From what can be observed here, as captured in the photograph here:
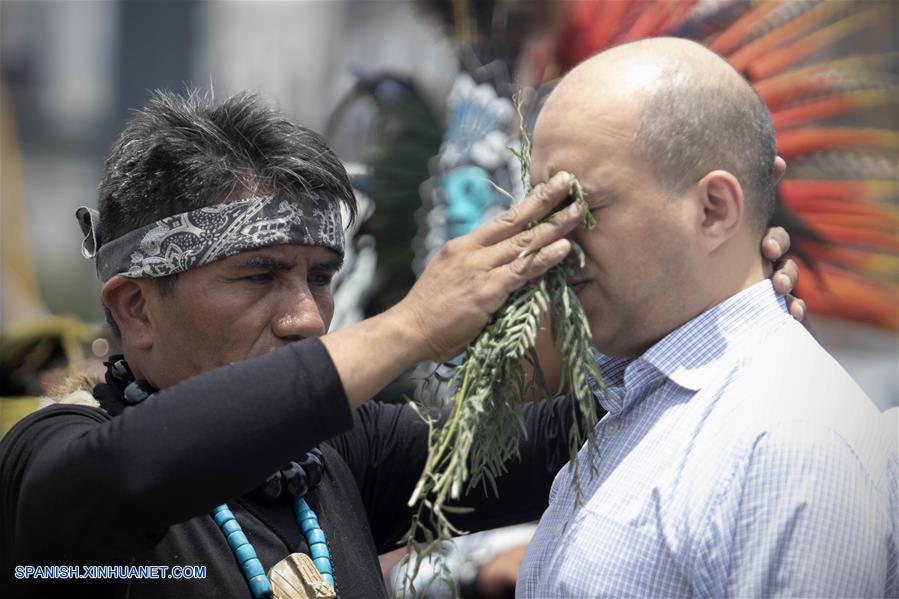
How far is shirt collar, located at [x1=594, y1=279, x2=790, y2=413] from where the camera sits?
176 centimetres

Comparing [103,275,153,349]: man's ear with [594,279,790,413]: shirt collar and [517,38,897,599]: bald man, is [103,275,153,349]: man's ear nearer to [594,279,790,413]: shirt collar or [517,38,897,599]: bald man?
[517,38,897,599]: bald man

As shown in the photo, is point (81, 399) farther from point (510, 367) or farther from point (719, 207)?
point (719, 207)

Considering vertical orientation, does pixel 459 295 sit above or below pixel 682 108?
below

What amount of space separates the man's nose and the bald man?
0.59 m

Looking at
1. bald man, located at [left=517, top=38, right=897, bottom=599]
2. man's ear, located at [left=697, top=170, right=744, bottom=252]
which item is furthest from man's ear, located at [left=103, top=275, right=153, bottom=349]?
man's ear, located at [left=697, top=170, right=744, bottom=252]

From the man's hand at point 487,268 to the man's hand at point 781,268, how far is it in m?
0.39

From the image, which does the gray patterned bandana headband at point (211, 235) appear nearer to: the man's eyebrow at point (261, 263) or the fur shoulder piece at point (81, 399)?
the man's eyebrow at point (261, 263)

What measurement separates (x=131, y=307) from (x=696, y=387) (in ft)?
3.87

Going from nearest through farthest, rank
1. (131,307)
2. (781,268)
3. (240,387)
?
1. (240,387)
2. (781,268)
3. (131,307)

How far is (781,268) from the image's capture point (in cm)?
195

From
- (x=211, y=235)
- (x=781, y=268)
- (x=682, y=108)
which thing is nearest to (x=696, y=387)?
(x=781, y=268)

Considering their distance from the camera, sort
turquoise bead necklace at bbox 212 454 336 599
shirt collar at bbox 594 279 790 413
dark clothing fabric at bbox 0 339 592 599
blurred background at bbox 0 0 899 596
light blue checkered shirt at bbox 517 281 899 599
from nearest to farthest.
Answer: light blue checkered shirt at bbox 517 281 899 599
dark clothing fabric at bbox 0 339 592 599
shirt collar at bbox 594 279 790 413
turquoise bead necklace at bbox 212 454 336 599
blurred background at bbox 0 0 899 596

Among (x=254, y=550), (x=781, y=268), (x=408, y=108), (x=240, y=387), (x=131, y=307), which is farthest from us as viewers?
(x=408, y=108)

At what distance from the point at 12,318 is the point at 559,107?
17.1 ft
